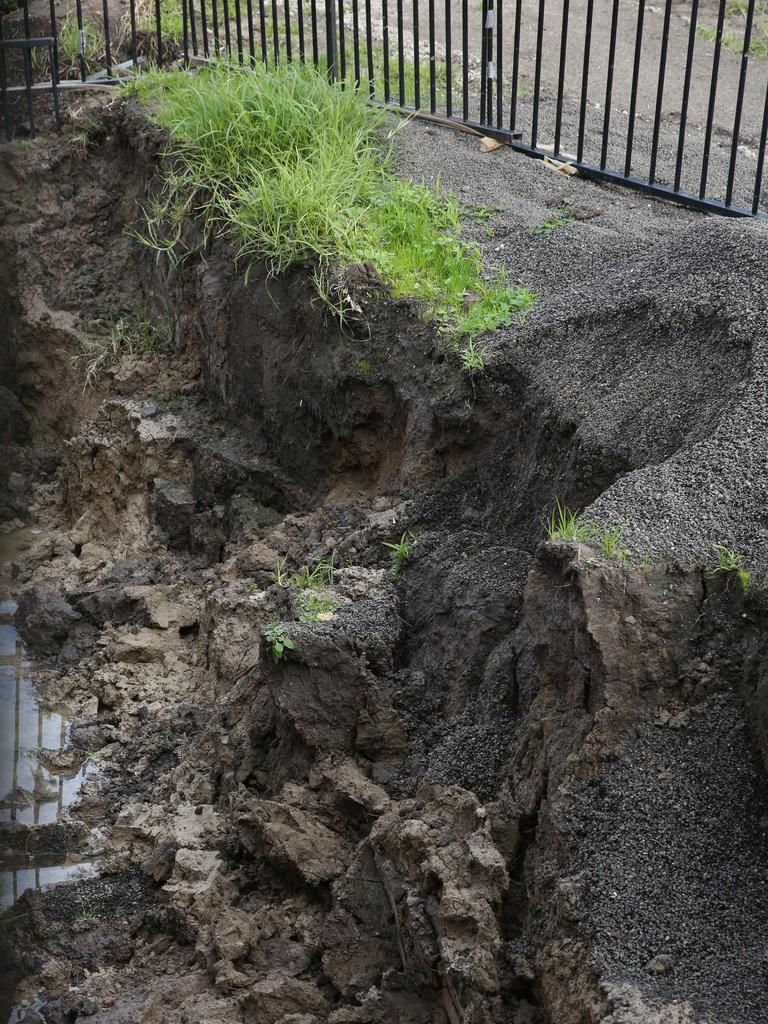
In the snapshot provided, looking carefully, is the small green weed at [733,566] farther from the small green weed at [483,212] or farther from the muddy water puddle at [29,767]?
the small green weed at [483,212]

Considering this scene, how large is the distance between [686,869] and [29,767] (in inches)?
119

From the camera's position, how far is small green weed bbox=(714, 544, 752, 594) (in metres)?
3.13

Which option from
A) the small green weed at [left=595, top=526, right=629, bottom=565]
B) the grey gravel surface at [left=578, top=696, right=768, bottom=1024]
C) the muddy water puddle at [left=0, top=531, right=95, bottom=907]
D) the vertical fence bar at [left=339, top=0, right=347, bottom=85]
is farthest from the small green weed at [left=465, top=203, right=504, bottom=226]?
the grey gravel surface at [left=578, top=696, right=768, bottom=1024]

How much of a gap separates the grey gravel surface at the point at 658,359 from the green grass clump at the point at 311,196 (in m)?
0.25

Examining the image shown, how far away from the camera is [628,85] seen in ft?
29.0

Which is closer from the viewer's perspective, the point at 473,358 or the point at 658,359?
the point at 658,359

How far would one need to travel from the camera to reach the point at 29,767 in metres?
4.77

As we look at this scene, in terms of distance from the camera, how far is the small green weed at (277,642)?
396cm

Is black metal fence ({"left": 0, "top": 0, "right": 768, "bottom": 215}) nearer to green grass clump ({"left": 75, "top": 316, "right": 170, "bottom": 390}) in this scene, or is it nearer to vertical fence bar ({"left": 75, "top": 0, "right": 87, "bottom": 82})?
vertical fence bar ({"left": 75, "top": 0, "right": 87, "bottom": 82})

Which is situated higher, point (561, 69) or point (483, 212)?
point (561, 69)

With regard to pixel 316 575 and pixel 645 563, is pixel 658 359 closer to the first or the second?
pixel 645 563

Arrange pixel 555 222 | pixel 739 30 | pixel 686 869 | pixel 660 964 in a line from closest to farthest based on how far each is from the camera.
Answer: pixel 660 964, pixel 686 869, pixel 555 222, pixel 739 30

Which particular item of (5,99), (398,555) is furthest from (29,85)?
(398,555)

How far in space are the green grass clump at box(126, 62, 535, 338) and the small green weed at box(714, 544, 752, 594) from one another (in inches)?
75.4
